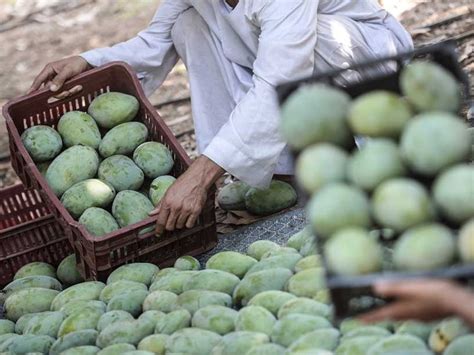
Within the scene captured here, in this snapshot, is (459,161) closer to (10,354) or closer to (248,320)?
(248,320)

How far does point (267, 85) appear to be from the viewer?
301 cm

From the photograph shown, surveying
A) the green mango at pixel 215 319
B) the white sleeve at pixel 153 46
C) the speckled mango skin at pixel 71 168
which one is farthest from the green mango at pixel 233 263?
the white sleeve at pixel 153 46

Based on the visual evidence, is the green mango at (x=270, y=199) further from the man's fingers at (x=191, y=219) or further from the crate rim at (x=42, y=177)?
the man's fingers at (x=191, y=219)

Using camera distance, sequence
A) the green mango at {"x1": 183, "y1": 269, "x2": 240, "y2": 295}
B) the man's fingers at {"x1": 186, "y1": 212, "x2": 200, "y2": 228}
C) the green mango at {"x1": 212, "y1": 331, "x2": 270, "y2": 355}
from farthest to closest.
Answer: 1. the man's fingers at {"x1": 186, "y1": 212, "x2": 200, "y2": 228}
2. the green mango at {"x1": 183, "y1": 269, "x2": 240, "y2": 295}
3. the green mango at {"x1": 212, "y1": 331, "x2": 270, "y2": 355}

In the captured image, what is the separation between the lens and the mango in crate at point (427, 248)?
149 centimetres

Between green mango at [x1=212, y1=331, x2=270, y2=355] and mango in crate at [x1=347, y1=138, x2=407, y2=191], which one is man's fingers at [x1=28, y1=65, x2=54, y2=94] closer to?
green mango at [x1=212, y1=331, x2=270, y2=355]

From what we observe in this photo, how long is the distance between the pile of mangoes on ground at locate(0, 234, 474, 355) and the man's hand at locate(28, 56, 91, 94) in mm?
768

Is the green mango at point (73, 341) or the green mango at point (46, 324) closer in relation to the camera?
the green mango at point (73, 341)

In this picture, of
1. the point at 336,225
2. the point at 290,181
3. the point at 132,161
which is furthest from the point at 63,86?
the point at 336,225

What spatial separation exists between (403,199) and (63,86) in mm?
2084

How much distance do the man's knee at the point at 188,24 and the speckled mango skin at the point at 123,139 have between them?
1.81 feet

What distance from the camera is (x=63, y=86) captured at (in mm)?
3365

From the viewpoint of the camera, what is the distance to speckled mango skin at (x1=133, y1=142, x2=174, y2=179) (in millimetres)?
3182

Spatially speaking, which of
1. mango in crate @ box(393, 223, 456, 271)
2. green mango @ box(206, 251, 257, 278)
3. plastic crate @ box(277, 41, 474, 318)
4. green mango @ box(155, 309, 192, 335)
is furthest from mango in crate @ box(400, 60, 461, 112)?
green mango @ box(206, 251, 257, 278)
